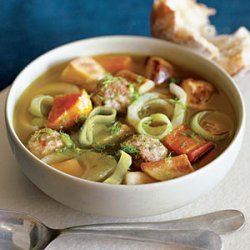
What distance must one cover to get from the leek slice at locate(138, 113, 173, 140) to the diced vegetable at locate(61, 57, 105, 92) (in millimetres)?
302

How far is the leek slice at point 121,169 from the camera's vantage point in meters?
1.66

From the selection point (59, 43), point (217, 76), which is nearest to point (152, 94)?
point (217, 76)

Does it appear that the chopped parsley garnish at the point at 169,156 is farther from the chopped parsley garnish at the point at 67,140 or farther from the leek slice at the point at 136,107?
the chopped parsley garnish at the point at 67,140

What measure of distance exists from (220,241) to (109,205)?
356 millimetres

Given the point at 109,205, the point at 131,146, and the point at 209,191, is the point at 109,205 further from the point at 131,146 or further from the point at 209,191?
the point at 209,191

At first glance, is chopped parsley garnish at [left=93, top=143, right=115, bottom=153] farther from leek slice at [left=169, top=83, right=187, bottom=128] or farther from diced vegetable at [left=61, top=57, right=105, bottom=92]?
diced vegetable at [left=61, top=57, right=105, bottom=92]

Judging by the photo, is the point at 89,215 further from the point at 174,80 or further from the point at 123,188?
the point at 174,80

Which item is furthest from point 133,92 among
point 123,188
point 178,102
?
point 123,188

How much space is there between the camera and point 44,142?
1.78 m

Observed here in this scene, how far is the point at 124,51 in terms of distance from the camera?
7.60 ft

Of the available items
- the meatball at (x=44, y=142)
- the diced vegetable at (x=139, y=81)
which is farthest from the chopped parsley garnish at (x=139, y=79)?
the meatball at (x=44, y=142)

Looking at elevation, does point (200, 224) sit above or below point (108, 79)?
below

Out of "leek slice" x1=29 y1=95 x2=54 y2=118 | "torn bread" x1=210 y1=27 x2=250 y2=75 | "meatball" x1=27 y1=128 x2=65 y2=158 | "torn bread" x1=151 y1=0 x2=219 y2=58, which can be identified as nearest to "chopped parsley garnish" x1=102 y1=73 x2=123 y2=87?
"leek slice" x1=29 y1=95 x2=54 y2=118

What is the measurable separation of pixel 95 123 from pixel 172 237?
51 centimetres
